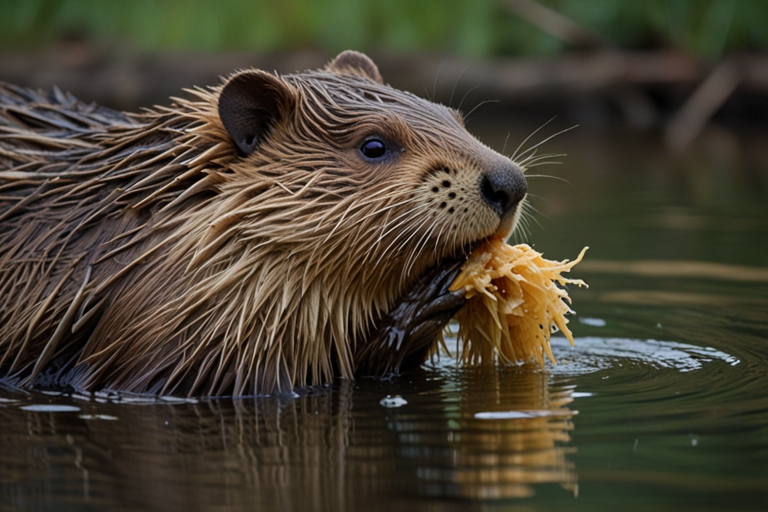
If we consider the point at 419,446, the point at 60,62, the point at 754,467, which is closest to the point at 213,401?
the point at 419,446

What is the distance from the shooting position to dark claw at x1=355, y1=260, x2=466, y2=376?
641 cm

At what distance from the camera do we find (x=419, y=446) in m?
5.04

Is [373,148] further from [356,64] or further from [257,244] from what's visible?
[356,64]

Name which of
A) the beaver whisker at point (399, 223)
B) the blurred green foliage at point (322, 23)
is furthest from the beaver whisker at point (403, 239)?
the blurred green foliage at point (322, 23)

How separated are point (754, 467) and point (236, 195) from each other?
306cm

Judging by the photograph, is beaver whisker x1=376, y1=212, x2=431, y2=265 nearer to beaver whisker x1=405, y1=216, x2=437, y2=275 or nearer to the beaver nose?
beaver whisker x1=405, y1=216, x2=437, y2=275

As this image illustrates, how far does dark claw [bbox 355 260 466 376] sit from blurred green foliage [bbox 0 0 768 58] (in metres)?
15.9

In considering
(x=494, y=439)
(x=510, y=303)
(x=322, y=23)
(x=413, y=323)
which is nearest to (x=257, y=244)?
(x=413, y=323)

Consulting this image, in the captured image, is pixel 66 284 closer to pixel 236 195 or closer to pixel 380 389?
pixel 236 195

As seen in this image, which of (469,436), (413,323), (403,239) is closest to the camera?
(469,436)

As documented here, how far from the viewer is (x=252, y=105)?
635cm

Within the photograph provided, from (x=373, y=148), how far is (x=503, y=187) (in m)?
A: 0.81

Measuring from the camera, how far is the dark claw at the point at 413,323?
6414mm

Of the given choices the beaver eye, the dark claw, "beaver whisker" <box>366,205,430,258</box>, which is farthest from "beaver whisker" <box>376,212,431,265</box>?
the beaver eye
